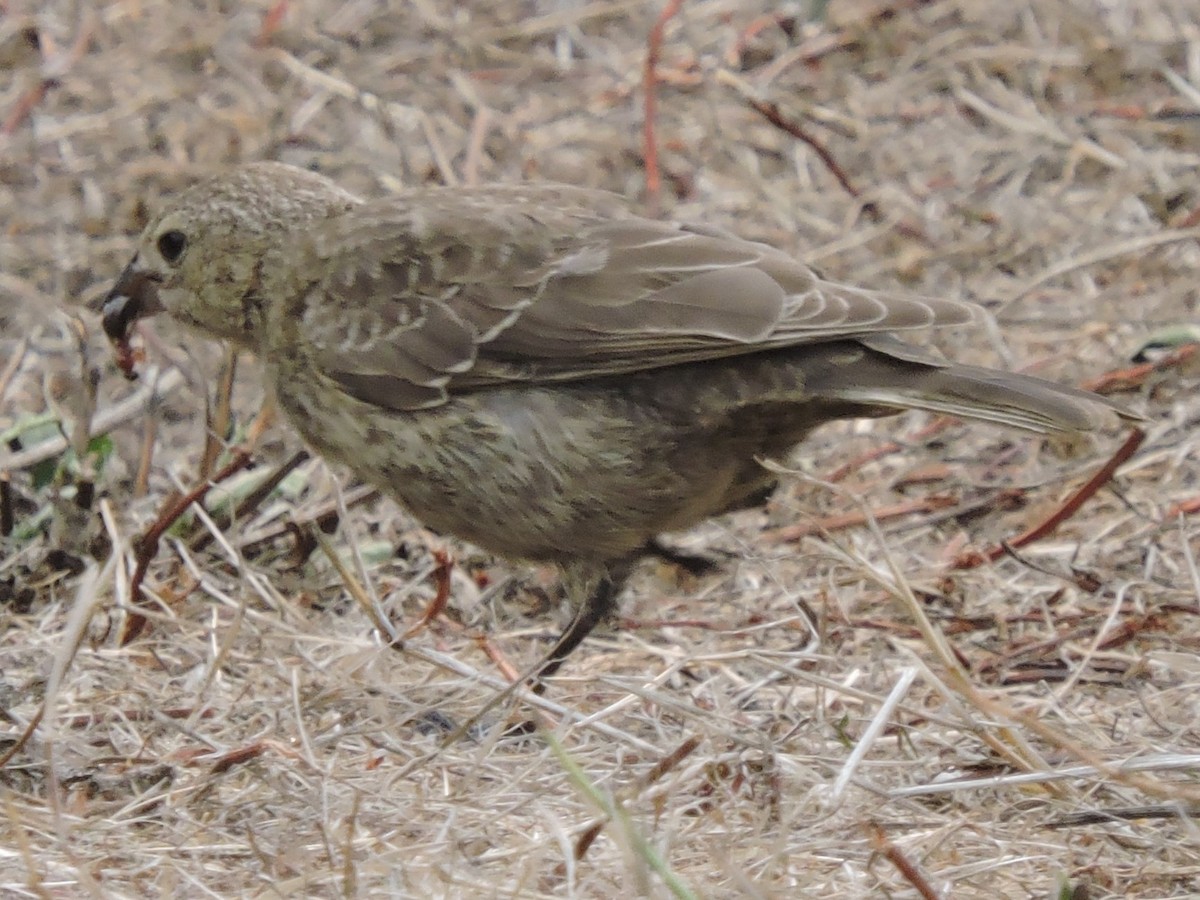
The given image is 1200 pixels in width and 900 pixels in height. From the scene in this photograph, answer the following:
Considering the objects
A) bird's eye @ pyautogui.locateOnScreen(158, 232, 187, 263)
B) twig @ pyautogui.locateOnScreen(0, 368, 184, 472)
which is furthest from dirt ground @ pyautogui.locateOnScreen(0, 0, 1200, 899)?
bird's eye @ pyautogui.locateOnScreen(158, 232, 187, 263)

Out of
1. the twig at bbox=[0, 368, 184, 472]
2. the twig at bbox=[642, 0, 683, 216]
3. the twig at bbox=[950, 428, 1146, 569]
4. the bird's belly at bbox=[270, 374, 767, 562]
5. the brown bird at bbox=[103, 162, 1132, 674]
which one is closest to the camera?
the brown bird at bbox=[103, 162, 1132, 674]

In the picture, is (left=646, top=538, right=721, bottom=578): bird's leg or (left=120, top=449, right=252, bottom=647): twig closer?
(left=120, top=449, right=252, bottom=647): twig

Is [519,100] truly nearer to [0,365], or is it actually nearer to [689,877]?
[0,365]

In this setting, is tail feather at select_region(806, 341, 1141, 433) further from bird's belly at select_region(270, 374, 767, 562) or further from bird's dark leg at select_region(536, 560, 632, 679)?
bird's dark leg at select_region(536, 560, 632, 679)

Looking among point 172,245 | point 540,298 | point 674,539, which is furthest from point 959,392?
point 172,245

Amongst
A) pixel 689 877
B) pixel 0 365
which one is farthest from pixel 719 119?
pixel 689 877

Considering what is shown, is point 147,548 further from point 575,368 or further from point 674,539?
point 674,539
